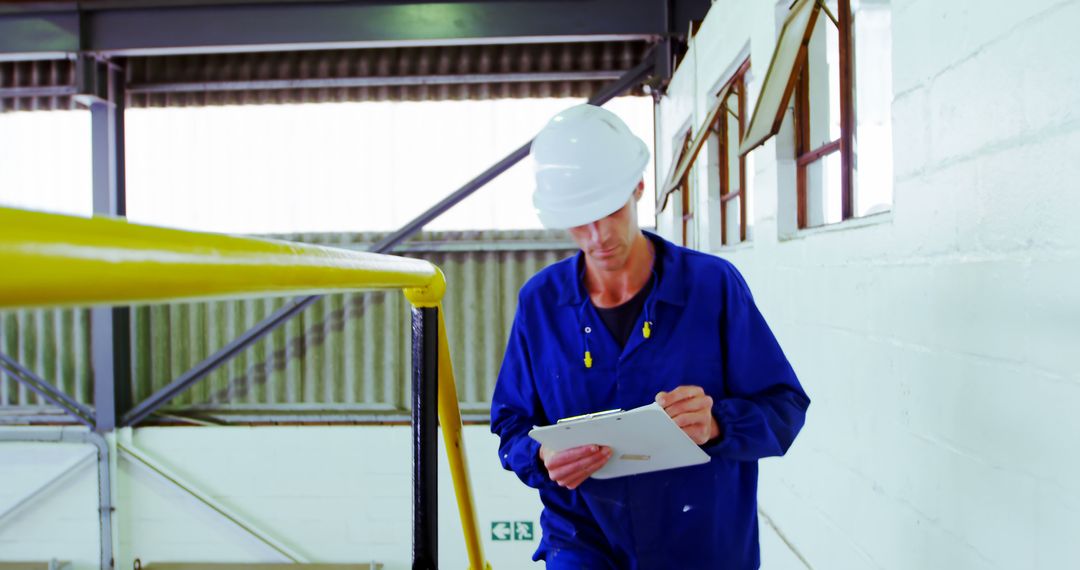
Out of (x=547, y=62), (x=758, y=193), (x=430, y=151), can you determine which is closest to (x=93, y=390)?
(x=430, y=151)

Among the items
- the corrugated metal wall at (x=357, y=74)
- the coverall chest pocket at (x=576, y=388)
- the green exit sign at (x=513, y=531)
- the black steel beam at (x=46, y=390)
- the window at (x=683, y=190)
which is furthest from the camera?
the corrugated metal wall at (x=357, y=74)

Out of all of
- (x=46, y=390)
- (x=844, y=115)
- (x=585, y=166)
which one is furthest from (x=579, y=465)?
(x=46, y=390)

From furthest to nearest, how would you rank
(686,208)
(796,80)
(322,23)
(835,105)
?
(686,208) < (322,23) < (835,105) < (796,80)

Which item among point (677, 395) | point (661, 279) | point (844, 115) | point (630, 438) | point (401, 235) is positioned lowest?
point (630, 438)

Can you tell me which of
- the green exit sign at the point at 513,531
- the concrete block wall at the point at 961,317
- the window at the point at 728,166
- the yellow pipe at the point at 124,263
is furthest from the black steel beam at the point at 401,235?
the yellow pipe at the point at 124,263

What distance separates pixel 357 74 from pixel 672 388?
763 cm

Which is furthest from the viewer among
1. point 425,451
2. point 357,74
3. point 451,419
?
point 357,74

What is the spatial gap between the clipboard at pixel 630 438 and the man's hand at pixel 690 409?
0.04m

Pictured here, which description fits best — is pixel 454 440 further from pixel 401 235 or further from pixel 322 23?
pixel 322 23

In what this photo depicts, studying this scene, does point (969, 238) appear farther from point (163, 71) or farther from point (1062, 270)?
point (163, 71)

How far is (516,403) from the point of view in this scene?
221cm

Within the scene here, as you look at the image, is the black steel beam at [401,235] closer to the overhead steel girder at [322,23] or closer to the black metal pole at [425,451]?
the overhead steel girder at [322,23]

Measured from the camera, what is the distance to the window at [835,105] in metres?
3.04

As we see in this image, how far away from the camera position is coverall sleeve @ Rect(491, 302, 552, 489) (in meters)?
2.13
